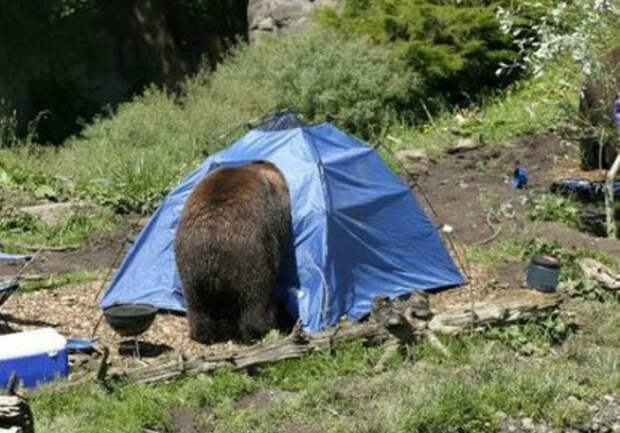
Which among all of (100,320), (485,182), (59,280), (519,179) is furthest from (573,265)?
(59,280)

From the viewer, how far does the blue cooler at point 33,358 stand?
23.6 ft

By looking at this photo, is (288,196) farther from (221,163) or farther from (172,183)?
(172,183)

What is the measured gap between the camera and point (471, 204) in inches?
500

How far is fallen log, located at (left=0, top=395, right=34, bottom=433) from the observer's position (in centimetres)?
538

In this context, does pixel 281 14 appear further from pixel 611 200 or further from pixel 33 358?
pixel 33 358

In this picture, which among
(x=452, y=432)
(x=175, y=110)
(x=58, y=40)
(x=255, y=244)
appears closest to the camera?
(x=452, y=432)

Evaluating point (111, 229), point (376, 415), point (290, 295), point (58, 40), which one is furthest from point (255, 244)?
point (58, 40)

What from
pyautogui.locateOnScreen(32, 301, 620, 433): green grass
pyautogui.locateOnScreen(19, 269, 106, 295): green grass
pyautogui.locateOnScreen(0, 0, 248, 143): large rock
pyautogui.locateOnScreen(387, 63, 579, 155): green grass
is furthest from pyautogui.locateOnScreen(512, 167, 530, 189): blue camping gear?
pyautogui.locateOnScreen(0, 0, 248, 143): large rock

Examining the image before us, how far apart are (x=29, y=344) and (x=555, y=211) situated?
6.18 metres

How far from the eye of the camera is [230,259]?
8305 mm

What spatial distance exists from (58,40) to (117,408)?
1711 cm

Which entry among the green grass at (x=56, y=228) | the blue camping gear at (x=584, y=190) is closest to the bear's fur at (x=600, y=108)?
the blue camping gear at (x=584, y=190)

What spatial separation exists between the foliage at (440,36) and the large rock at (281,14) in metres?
2.71

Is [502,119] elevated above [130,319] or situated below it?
below
